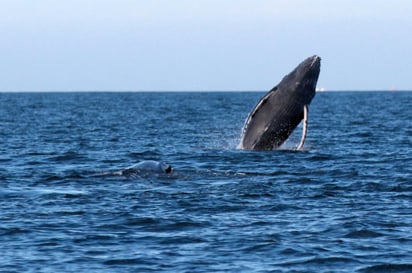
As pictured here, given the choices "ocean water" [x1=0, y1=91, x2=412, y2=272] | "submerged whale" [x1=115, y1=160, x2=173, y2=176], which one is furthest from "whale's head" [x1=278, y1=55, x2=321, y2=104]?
"submerged whale" [x1=115, y1=160, x2=173, y2=176]

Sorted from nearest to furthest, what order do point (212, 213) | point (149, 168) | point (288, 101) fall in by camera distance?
point (212, 213) < point (149, 168) < point (288, 101)

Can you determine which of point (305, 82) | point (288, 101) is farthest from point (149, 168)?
point (305, 82)

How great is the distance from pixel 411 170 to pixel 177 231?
10.5 metres

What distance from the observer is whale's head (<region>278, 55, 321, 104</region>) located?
2738 centimetres

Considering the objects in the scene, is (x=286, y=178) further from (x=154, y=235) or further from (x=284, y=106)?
(x=154, y=235)

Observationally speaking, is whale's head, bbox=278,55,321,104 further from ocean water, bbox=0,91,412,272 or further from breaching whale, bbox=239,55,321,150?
ocean water, bbox=0,91,412,272

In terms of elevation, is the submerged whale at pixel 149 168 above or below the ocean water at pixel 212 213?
above

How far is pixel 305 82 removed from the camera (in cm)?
2745

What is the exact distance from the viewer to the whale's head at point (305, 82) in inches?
1078

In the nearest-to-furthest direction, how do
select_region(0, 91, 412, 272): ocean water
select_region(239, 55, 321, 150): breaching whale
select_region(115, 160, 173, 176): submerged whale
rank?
select_region(0, 91, 412, 272): ocean water, select_region(115, 160, 173, 176): submerged whale, select_region(239, 55, 321, 150): breaching whale

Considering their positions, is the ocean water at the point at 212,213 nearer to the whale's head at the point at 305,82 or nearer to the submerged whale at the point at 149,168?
the submerged whale at the point at 149,168

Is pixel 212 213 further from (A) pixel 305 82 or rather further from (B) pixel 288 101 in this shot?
(A) pixel 305 82

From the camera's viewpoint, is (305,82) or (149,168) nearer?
(149,168)

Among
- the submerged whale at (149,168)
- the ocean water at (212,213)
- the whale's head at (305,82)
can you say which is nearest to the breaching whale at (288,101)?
the whale's head at (305,82)
